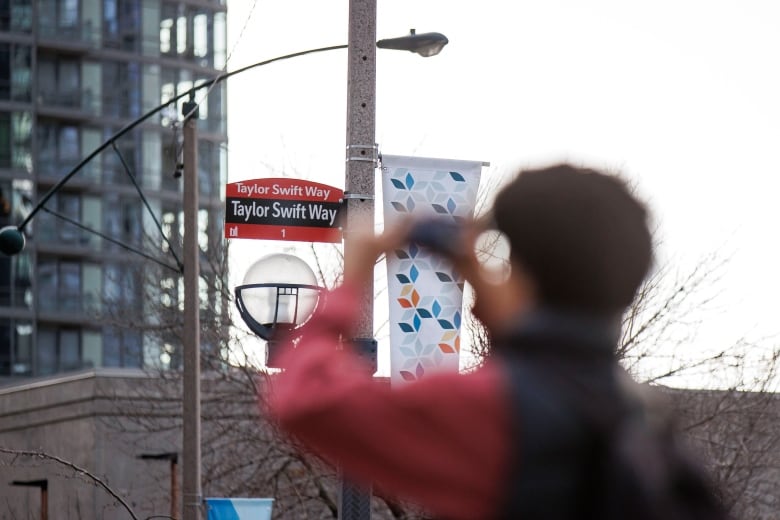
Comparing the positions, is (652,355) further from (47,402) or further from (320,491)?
(47,402)

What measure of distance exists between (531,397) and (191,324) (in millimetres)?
15688

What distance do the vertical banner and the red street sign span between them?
42 cm

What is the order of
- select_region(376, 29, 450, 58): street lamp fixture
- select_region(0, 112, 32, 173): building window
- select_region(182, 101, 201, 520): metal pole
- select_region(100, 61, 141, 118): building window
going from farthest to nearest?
1. select_region(100, 61, 141, 118): building window
2. select_region(0, 112, 32, 173): building window
3. select_region(182, 101, 201, 520): metal pole
4. select_region(376, 29, 450, 58): street lamp fixture

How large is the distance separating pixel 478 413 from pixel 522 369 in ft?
0.31

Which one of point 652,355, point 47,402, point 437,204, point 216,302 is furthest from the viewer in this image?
point 47,402

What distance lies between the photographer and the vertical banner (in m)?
11.0

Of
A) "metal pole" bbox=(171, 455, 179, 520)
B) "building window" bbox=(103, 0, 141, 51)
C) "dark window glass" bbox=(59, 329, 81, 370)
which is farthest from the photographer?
"building window" bbox=(103, 0, 141, 51)

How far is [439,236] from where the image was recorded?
2682 mm

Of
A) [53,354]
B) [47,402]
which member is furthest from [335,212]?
[53,354]

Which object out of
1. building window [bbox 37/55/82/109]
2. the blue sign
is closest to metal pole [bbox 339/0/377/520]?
the blue sign

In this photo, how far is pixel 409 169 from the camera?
11531mm

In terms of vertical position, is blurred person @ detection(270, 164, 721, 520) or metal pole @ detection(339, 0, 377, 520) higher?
metal pole @ detection(339, 0, 377, 520)

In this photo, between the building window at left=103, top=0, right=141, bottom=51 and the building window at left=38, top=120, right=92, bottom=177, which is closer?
the building window at left=38, top=120, right=92, bottom=177

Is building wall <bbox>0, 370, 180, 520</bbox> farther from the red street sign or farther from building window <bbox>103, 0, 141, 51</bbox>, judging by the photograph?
building window <bbox>103, 0, 141, 51</bbox>
